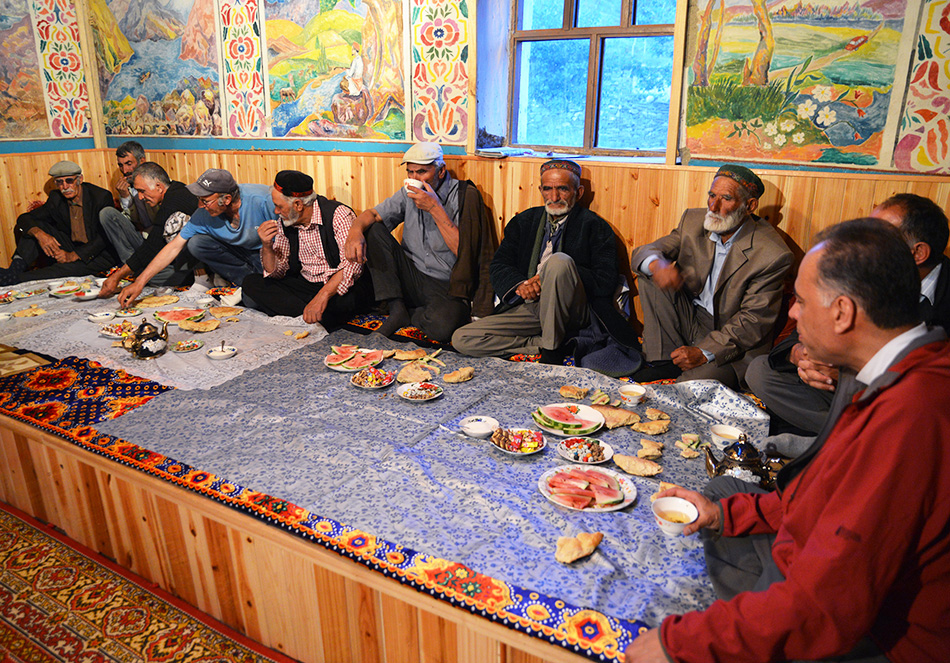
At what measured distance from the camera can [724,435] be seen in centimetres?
241

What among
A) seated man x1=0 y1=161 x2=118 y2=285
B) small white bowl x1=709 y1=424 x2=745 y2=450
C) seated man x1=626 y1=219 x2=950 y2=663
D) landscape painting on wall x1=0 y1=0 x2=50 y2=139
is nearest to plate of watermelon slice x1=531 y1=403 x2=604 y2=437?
small white bowl x1=709 y1=424 x2=745 y2=450

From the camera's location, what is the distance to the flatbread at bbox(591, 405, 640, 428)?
263 centimetres

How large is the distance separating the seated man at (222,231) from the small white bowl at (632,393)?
9.53 ft

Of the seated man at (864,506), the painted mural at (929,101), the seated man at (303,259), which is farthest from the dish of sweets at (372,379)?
the painted mural at (929,101)

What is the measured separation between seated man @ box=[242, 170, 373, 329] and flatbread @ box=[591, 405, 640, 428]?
202cm

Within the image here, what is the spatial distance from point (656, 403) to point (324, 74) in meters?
3.80

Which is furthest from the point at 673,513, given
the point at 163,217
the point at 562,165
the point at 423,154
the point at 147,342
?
the point at 163,217

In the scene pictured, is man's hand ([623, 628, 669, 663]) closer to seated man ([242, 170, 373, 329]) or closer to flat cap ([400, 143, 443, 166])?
seated man ([242, 170, 373, 329])

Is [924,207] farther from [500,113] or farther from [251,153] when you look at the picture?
[251,153]

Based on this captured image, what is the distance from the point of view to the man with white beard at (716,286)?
3133 mm

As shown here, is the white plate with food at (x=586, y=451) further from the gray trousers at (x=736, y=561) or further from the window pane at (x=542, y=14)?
the window pane at (x=542, y=14)

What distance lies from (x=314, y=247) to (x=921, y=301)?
11.1ft

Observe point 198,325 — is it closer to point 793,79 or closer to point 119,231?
point 119,231

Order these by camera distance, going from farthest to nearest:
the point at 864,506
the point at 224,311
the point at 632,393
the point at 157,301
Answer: the point at 157,301 → the point at 224,311 → the point at 632,393 → the point at 864,506
